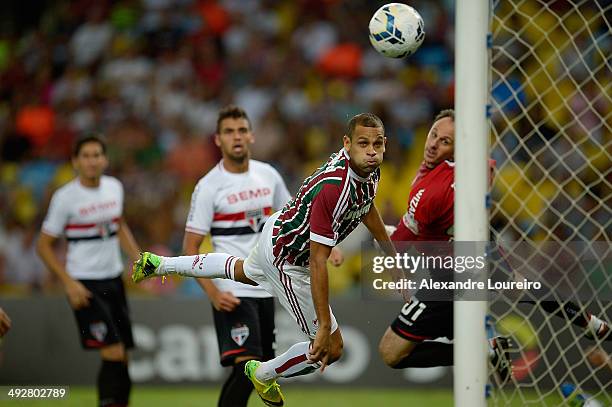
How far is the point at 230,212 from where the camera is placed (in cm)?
720

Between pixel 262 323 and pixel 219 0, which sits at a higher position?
pixel 219 0

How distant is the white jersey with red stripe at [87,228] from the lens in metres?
8.27

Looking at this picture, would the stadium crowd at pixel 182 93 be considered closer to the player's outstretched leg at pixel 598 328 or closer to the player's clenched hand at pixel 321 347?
the player's outstretched leg at pixel 598 328

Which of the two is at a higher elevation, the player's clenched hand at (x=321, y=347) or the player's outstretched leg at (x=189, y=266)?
the player's outstretched leg at (x=189, y=266)

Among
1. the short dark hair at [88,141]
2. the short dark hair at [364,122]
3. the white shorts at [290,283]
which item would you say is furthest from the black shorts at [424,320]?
the short dark hair at [88,141]

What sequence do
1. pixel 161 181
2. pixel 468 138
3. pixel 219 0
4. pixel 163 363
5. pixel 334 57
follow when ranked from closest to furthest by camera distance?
pixel 468 138 < pixel 163 363 < pixel 161 181 < pixel 334 57 < pixel 219 0

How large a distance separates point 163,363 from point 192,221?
3.48 m

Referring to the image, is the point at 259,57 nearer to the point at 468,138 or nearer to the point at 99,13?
the point at 99,13

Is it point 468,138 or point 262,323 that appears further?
point 262,323

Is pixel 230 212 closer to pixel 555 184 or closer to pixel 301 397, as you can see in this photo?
pixel 555 184

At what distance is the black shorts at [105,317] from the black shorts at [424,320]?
2.55 metres

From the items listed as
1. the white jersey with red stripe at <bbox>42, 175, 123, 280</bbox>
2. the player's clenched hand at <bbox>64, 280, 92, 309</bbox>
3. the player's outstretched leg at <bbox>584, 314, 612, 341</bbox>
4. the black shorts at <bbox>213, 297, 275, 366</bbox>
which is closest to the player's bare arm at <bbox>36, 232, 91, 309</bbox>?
the player's clenched hand at <bbox>64, 280, 92, 309</bbox>

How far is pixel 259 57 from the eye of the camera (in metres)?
13.4

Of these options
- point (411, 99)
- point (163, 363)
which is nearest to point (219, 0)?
point (411, 99)
